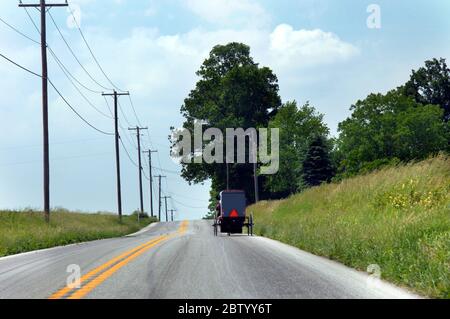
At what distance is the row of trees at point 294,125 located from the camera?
2968 inches

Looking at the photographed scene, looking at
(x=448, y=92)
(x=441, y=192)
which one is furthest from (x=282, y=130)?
(x=441, y=192)

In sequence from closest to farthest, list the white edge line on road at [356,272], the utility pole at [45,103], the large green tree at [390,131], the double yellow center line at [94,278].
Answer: the white edge line on road at [356,272] < the double yellow center line at [94,278] < the utility pole at [45,103] < the large green tree at [390,131]

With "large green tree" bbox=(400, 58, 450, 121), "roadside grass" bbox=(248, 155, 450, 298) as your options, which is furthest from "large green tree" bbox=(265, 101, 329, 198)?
"roadside grass" bbox=(248, 155, 450, 298)

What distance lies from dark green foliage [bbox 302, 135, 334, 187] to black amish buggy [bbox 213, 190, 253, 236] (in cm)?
3621

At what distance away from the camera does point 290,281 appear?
10617mm

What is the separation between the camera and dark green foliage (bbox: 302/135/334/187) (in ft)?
239

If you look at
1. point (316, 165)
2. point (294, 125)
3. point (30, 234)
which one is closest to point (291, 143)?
point (294, 125)

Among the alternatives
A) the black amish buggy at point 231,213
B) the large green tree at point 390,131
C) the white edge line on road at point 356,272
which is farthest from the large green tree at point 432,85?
the white edge line on road at point 356,272

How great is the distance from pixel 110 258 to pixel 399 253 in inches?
303

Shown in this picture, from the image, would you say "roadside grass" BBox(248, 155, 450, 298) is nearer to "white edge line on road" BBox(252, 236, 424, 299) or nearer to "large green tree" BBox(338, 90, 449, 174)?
"white edge line on road" BBox(252, 236, 424, 299)

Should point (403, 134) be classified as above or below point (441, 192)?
above

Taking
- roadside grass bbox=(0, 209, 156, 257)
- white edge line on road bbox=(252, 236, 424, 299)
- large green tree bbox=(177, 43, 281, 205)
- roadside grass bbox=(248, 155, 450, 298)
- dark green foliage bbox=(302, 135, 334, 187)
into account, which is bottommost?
roadside grass bbox=(0, 209, 156, 257)

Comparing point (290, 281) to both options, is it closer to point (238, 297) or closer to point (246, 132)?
point (238, 297)

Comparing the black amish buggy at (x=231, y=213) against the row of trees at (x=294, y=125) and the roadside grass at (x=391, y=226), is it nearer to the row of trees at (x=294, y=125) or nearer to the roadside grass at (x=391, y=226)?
the roadside grass at (x=391, y=226)
